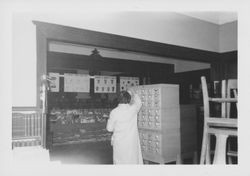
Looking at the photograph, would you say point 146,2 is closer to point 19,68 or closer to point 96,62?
point 19,68

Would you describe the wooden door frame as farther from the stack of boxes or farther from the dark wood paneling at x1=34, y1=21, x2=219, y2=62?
the stack of boxes

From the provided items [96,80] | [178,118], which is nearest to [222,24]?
[178,118]

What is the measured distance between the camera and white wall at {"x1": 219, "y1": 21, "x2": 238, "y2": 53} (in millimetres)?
4027

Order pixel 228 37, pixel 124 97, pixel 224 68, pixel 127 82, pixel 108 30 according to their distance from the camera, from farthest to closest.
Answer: pixel 127 82 → pixel 224 68 → pixel 228 37 → pixel 124 97 → pixel 108 30

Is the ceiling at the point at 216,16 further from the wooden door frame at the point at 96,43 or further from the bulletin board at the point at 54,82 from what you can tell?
the bulletin board at the point at 54,82

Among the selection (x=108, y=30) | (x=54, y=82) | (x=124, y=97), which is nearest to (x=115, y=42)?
(x=108, y=30)

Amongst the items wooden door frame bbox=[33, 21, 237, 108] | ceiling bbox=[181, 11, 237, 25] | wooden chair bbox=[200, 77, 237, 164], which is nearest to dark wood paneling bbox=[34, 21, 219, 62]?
wooden door frame bbox=[33, 21, 237, 108]

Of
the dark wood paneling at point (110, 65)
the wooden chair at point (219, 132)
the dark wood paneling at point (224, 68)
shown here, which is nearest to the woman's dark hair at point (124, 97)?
the wooden chair at point (219, 132)

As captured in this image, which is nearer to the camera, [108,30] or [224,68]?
[108,30]

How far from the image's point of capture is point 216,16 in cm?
387

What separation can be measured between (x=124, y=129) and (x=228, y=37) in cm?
225

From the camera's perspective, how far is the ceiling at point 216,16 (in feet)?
12.2

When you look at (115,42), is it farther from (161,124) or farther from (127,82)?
(127,82)

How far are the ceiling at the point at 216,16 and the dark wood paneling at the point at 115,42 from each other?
494mm
